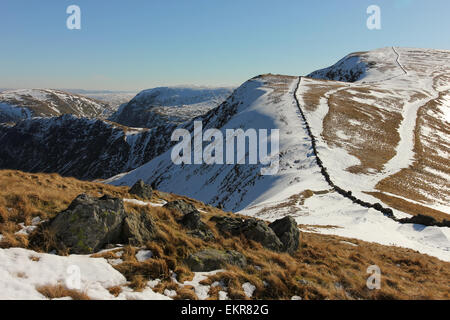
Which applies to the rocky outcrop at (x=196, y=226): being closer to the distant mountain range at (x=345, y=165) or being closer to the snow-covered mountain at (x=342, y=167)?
the distant mountain range at (x=345, y=165)

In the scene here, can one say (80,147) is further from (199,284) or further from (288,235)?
(199,284)

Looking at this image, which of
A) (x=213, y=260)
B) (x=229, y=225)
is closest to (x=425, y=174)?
(x=229, y=225)

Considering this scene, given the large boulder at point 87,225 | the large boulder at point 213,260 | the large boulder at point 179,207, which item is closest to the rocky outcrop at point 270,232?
the large boulder at point 179,207

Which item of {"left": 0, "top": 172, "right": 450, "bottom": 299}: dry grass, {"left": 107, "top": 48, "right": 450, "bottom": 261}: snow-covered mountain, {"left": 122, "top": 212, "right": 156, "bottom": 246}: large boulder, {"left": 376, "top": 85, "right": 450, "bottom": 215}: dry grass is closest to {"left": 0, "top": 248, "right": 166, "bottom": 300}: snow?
{"left": 0, "top": 172, "right": 450, "bottom": 299}: dry grass

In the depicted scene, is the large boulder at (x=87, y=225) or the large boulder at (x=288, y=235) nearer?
the large boulder at (x=87, y=225)

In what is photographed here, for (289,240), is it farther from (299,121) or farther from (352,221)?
(299,121)

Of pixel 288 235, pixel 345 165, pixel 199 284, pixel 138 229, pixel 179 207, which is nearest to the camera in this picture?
pixel 199 284

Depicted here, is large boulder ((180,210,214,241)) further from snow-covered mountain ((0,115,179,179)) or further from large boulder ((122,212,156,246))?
snow-covered mountain ((0,115,179,179))
